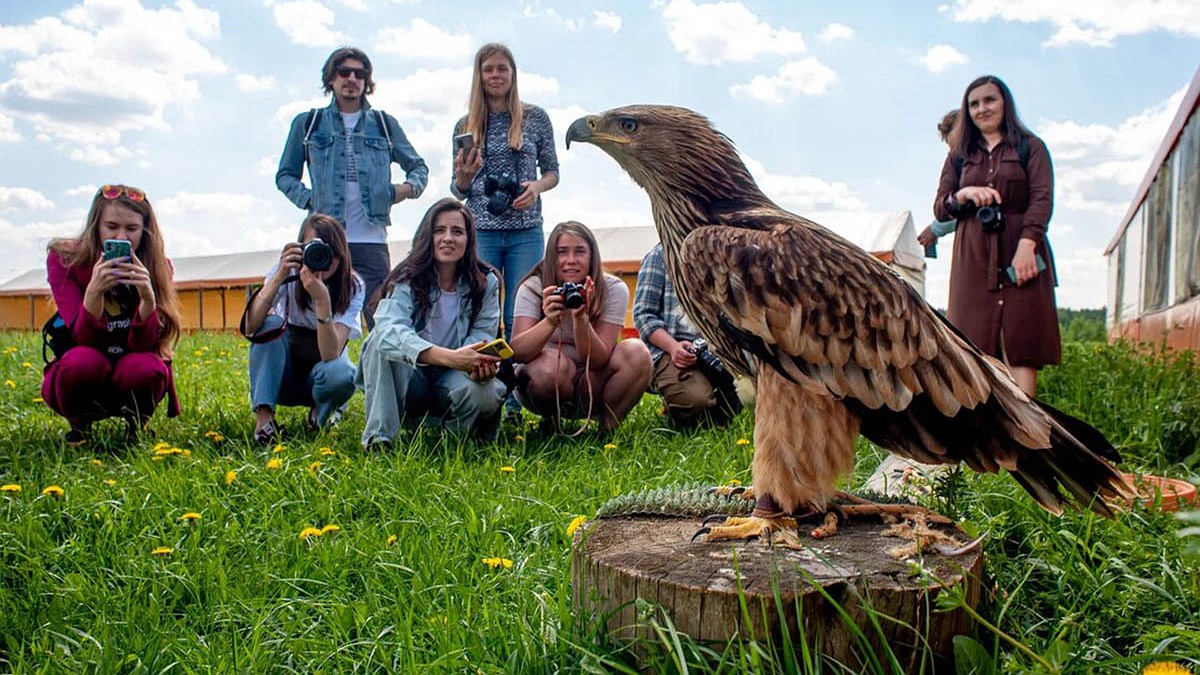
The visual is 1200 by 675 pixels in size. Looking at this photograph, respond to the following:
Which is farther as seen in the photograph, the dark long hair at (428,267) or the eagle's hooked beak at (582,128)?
the dark long hair at (428,267)

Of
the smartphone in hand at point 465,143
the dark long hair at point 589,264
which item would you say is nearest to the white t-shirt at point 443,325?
the dark long hair at point 589,264

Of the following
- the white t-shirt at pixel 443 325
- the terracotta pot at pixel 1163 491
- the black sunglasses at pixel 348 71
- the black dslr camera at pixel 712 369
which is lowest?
the terracotta pot at pixel 1163 491

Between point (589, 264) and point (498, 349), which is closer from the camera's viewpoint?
point (498, 349)

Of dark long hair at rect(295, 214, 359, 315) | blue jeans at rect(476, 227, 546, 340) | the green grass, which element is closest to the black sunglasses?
dark long hair at rect(295, 214, 359, 315)

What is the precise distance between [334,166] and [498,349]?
6.18 feet

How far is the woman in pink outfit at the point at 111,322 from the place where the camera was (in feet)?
15.5

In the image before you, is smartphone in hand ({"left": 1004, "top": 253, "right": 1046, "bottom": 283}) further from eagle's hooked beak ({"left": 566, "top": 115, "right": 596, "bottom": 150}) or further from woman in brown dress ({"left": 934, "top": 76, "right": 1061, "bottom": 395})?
eagle's hooked beak ({"left": 566, "top": 115, "right": 596, "bottom": 150})

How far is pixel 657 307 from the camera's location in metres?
5.35

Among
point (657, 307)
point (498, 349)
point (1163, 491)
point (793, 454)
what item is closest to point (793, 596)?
point (793, 454)

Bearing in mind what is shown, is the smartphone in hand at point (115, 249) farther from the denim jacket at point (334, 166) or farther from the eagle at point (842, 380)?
the eagle at point (842, 380)

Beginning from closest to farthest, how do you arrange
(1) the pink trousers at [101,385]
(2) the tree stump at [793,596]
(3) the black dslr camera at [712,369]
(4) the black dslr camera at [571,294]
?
(2) the tree stump at [793,596]
(4) the black dslr camera at [571,294]
(1) the pink trousers at [101,385]
(3) the black dslr camera at [712,369]

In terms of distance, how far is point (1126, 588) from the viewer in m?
2.46

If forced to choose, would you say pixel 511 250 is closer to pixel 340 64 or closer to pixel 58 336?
pixel 340 64

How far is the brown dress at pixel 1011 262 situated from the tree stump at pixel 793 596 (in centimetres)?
306
